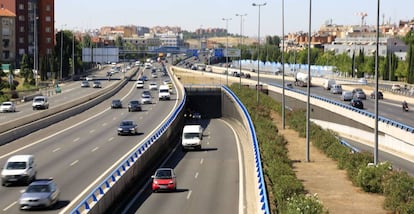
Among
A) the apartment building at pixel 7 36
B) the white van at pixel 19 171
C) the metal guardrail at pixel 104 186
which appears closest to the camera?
the metal guardrail at pixel 104 186

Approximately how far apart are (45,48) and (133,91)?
4474cm

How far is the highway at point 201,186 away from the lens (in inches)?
1165

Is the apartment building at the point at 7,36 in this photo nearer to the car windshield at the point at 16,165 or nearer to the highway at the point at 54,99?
the highway at the point at 54,99

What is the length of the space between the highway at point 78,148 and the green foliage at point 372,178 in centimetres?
1198

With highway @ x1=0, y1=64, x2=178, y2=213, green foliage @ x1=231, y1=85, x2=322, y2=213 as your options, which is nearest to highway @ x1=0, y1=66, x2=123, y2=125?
highway @ x1=0, y1=64, x2=178, y2=213

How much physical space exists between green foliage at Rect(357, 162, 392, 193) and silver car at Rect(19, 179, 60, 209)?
1254cm

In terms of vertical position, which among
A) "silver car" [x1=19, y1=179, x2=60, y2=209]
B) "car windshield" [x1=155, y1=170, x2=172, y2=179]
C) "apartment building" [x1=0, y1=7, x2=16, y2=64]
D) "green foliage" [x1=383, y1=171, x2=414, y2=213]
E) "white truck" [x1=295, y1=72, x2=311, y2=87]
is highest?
"apartment building" [x1=0, y1=7, x2=16, y2=64]

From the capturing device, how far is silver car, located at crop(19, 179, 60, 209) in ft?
87.3

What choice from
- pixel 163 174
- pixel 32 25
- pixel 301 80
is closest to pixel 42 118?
pixel 163 174

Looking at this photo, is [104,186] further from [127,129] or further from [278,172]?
[127,129]

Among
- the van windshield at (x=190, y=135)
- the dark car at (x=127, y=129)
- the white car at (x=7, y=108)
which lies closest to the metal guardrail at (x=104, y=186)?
the van windshield at (x=190, y=135)

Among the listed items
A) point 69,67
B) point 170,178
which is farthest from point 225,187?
point 69,67

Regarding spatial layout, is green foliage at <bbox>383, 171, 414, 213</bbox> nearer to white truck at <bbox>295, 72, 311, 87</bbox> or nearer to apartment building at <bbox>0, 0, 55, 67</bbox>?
white truck at <bbox>295, 72, 311, 87</bbox>

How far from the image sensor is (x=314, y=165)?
38.3m
